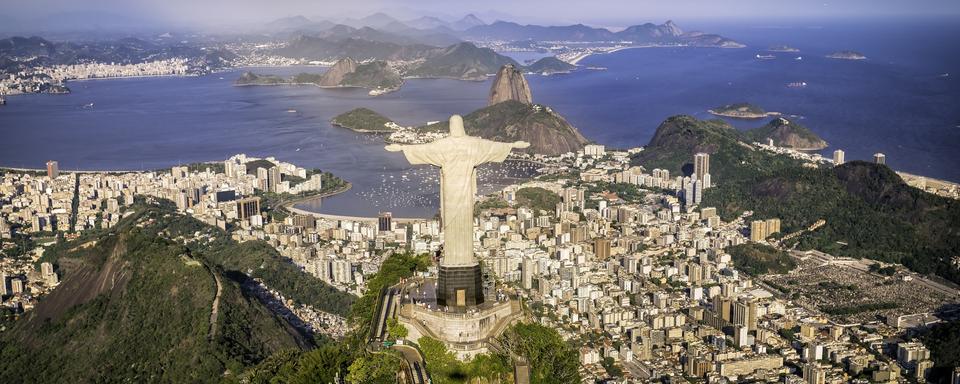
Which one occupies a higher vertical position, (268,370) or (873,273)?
(268,370)

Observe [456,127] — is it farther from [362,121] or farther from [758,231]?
[362,121]

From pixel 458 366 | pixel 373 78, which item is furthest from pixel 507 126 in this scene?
pixel 458 366

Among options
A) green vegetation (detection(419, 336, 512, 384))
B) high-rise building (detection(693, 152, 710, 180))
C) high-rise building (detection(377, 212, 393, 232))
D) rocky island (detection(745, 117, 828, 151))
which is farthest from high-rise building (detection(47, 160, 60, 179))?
green vegetation (detection(419, 336, 512, 384))

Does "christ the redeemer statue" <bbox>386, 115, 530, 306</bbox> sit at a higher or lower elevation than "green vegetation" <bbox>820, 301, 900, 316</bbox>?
higher

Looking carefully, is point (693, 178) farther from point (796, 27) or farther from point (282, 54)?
point (796, 27)

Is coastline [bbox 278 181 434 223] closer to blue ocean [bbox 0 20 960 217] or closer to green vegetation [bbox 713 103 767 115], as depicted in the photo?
blue ocean [bbox 0 20 960 217]

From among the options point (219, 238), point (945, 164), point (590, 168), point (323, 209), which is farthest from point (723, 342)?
point (945, 164)

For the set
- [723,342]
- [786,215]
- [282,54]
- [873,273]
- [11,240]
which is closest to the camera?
[723,342]
